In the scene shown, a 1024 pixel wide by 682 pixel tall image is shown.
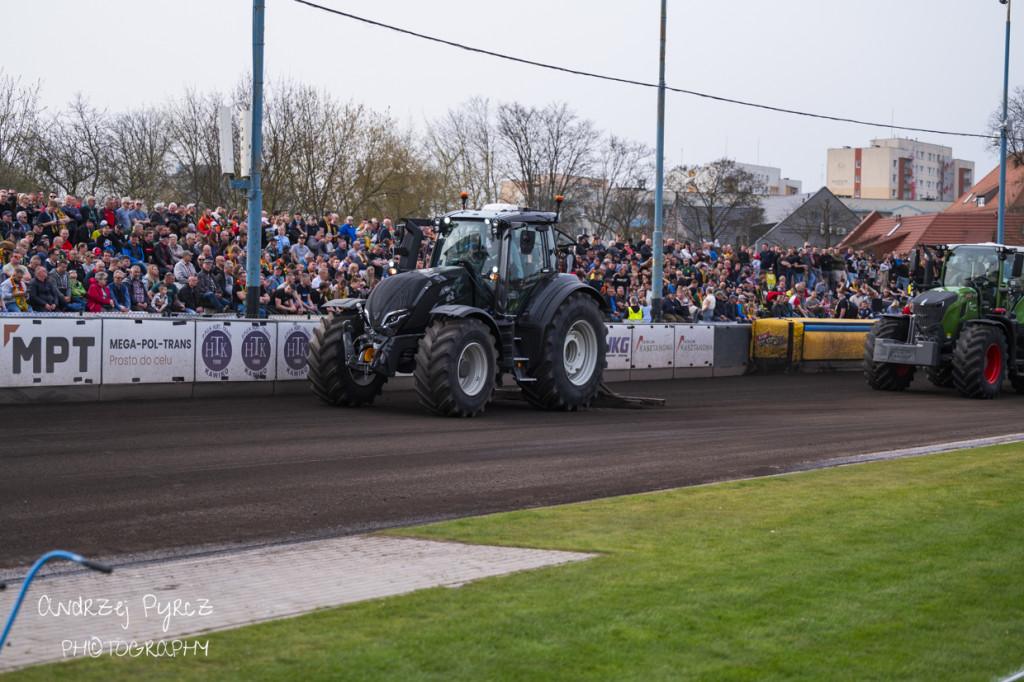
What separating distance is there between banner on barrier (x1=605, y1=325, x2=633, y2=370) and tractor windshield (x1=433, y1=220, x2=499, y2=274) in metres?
7.84

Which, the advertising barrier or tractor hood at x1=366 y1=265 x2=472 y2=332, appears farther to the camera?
tractor hood at x1=366 y1=265 x2=472 y2=332

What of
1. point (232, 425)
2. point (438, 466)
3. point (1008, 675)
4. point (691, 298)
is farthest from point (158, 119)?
point (1008, 675)

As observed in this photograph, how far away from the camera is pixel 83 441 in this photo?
41.6 feet

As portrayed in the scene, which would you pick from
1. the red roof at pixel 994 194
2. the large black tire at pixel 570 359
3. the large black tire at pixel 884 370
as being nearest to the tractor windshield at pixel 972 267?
the large black tire at pixel 884 370

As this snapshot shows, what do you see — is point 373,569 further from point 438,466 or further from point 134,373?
point 134,373

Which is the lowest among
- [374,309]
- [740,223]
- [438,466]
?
[438,466]

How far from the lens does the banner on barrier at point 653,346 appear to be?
26422 millimetres

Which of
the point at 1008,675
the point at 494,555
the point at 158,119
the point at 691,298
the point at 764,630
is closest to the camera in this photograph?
the point at 1008,675

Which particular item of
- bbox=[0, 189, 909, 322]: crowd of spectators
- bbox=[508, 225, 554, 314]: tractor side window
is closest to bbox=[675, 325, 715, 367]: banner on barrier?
bbox=[0, 189, 909, 322]: crowd of spectators

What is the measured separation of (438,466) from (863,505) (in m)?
4.30

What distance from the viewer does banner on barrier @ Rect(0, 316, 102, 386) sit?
16.2 metres

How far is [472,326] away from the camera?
54.2 feet

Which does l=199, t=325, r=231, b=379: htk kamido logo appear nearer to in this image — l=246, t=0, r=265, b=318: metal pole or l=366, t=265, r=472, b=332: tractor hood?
l=246, t=0, r=265, b=318: metal pole

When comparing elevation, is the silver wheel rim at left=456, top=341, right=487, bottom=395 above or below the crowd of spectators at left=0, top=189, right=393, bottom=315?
below
